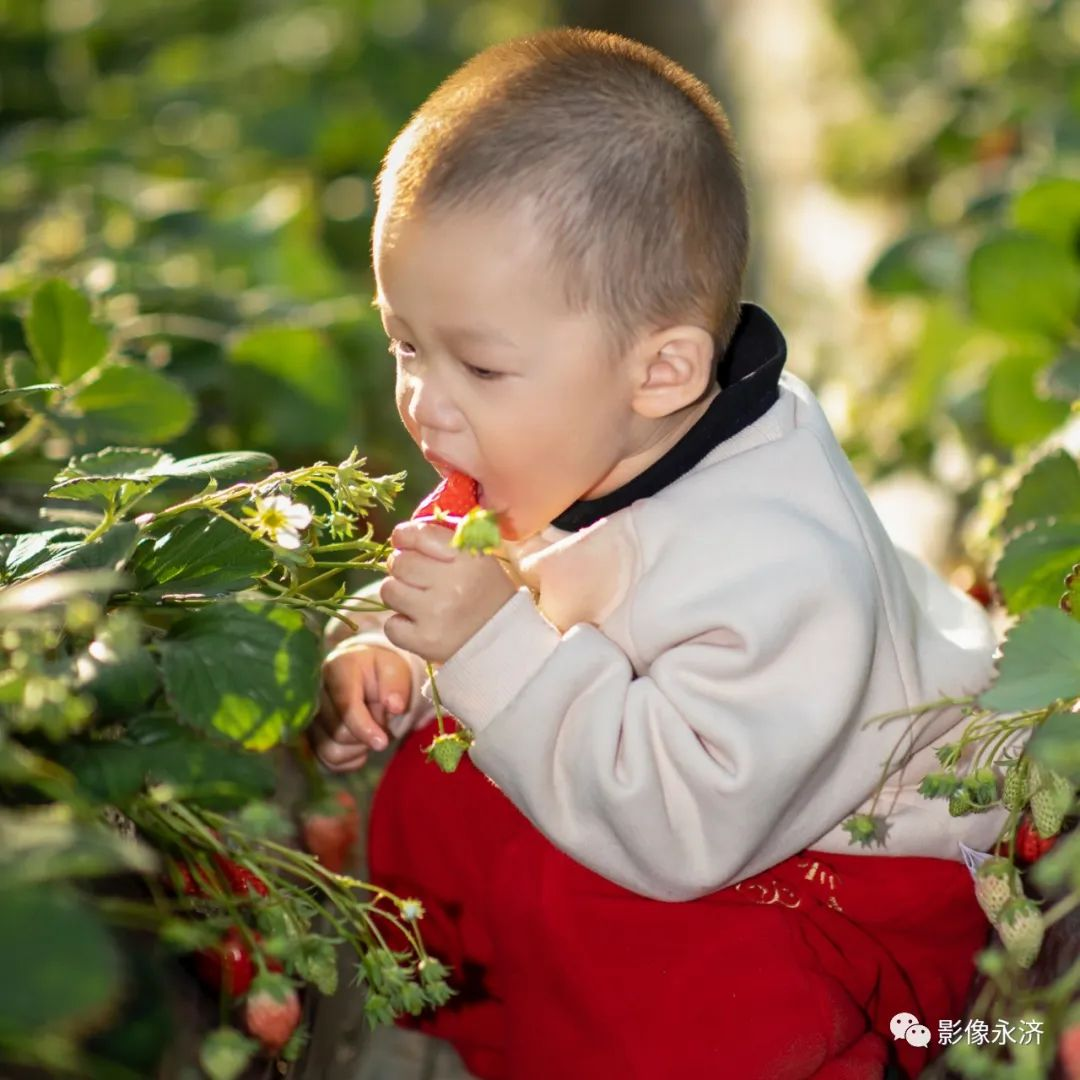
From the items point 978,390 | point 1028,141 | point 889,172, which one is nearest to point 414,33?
point 889,172

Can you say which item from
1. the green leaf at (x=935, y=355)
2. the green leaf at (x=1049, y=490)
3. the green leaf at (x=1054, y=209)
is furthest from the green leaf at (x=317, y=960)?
the green leaf at (x=935, y=355)

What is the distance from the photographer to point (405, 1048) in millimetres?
1290

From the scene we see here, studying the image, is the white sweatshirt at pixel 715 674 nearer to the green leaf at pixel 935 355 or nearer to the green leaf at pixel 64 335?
the green leaf at pixel 64 335

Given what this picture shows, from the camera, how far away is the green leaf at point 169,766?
0.93m

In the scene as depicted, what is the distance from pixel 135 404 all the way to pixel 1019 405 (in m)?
1.12

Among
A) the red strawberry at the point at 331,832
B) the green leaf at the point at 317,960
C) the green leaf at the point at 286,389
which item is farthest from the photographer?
the green leaf at the point at 286,389

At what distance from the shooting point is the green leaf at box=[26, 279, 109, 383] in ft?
4.97

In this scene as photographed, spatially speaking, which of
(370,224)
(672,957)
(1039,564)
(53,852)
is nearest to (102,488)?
(53,852)

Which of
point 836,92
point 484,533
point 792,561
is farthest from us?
point 836,92

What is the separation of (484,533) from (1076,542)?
61 cm

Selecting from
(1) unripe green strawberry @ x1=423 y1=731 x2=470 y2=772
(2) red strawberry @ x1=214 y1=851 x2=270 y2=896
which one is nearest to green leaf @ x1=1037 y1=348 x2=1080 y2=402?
(1) unripe green strawberry @ x1=423 y1=731 x2=470 y2=772

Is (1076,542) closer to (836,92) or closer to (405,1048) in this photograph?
(405,1048)

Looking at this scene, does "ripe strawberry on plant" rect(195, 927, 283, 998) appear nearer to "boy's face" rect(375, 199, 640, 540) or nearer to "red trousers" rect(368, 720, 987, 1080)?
"red trousers" rect(368, 720, 987, 1080)

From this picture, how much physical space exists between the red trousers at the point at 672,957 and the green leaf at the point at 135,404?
466 mm
